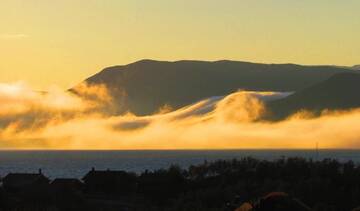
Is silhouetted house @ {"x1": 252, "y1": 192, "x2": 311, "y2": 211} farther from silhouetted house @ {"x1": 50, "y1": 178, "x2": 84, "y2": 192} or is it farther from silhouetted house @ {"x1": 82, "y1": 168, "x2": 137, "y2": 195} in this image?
silhouetted house @ {"x1": 82, "y1": 168, "x2": 137, "y2": 195}

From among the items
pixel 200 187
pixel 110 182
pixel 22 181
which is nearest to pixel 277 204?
pixel 200 187

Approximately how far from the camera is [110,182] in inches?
3824

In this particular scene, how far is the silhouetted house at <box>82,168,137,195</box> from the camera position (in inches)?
3782

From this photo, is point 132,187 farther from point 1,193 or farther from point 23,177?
point 1,193

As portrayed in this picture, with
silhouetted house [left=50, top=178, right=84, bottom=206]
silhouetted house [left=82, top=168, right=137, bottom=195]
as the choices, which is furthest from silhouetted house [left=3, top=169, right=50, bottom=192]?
silhouetted house [left=82, top=168, right=137, bottom=195]

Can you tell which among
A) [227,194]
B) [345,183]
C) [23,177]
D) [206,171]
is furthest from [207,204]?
[23,177]

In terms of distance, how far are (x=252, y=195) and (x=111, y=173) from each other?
32.1 metres

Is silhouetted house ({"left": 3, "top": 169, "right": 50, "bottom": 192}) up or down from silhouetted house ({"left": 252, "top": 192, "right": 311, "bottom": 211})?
up

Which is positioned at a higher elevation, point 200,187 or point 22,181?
point 22,181

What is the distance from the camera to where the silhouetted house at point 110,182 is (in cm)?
9606

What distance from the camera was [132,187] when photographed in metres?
95.5

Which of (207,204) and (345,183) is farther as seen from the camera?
(345,183)

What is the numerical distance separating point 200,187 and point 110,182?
16267mm

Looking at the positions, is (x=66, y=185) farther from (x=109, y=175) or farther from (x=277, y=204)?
(x=277, y=204)
